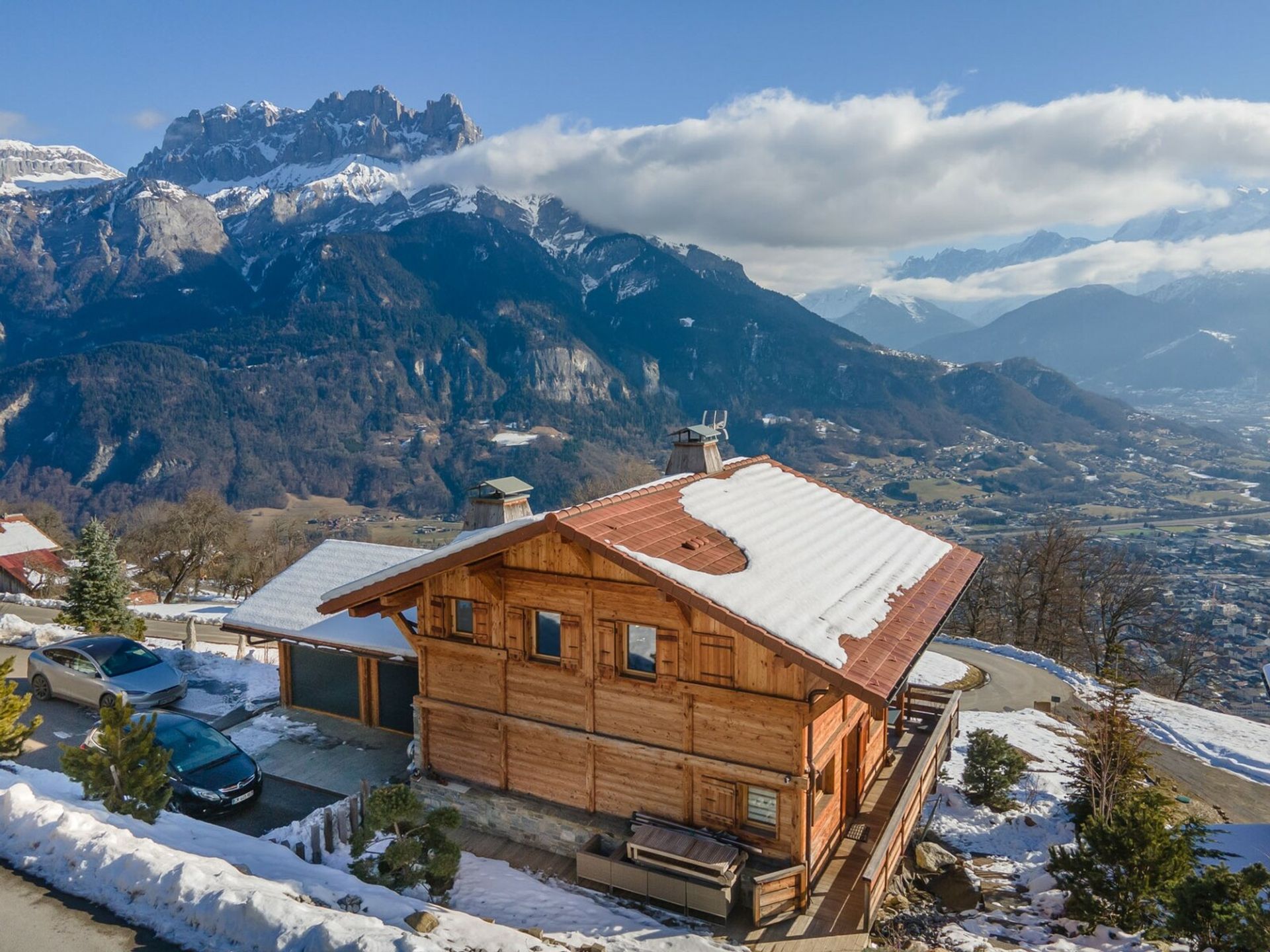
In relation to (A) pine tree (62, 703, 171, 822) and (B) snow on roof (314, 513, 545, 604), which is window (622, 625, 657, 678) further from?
(A) pine tree (62, 703, 171, 822)

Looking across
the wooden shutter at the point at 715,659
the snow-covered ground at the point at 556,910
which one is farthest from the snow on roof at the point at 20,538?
the wooden shutter at the point at 715,659

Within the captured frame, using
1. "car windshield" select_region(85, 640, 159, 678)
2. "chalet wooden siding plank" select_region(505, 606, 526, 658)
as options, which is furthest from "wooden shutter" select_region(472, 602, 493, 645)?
"car windshield" select_region(85, 640, 159, 678)

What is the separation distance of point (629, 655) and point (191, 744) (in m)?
9.75

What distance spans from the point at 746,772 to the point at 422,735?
7.31m

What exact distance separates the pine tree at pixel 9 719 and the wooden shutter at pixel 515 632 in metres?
8.20

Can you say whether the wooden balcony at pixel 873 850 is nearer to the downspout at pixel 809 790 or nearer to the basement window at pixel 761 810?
the downspout at pixel 809 790

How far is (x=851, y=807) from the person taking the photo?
1573 cm

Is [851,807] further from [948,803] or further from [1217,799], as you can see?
[1217,799]

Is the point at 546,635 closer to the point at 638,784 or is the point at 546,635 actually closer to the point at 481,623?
the point at 481,623

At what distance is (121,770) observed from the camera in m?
12.1

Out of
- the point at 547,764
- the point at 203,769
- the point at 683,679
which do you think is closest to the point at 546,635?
the point at 547,764

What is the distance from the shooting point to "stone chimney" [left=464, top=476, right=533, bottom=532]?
86.8 feet

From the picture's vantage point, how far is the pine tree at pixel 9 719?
13.6 meters

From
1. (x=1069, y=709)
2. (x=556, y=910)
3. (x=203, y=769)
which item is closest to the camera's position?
(x=556, y=910)
